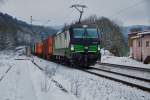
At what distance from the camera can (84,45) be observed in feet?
72.4

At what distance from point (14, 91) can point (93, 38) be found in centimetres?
1247

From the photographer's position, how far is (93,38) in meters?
22.5

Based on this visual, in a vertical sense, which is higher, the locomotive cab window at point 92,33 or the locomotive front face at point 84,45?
the locomotive cab window at point 92,33

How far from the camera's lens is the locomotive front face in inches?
861

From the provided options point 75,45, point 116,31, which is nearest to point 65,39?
point 75,45

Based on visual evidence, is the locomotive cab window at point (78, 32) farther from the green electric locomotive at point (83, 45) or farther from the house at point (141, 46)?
the house at point (141, 46)

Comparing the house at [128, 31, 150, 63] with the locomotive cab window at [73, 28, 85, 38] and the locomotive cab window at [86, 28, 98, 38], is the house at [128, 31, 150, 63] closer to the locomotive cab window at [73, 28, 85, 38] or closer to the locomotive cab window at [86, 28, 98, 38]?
the locomotive cab window at [86, 28, 98, 38]

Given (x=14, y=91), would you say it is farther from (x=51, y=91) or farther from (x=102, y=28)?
(x=102, y=28)

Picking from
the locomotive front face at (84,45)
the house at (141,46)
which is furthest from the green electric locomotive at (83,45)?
the house at (141,46)

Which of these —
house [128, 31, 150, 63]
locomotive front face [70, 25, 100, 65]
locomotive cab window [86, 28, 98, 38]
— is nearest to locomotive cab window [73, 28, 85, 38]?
locomotive front face [70, 25, 100, 65]

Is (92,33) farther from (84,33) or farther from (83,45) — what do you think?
(83,45)

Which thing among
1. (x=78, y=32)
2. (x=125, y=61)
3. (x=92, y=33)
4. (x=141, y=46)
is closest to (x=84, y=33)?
(x=78, y=32)

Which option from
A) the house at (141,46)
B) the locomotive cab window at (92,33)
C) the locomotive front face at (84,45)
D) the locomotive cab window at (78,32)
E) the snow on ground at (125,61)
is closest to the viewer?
the locomotive front face at (84,45)

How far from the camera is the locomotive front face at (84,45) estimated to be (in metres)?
21.9
